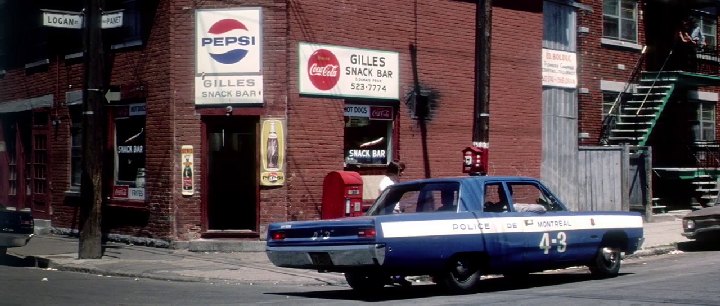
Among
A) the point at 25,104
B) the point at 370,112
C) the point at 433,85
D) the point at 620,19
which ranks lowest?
the point at 370,112

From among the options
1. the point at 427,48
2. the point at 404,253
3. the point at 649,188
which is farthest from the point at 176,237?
the point at 649,188

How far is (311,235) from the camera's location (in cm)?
1270

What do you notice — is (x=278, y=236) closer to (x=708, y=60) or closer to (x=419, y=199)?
(x=419, y=199)

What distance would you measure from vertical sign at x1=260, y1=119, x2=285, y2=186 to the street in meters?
4.19

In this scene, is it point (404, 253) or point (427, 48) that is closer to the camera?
point (404, 253)

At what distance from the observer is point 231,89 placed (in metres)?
19.2

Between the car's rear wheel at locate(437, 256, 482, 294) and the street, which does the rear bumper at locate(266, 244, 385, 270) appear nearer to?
the street

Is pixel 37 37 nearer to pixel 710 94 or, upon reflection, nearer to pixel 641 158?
pixel 641 158

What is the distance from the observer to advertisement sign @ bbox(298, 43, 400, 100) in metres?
19.4

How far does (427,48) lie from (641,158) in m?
7.36

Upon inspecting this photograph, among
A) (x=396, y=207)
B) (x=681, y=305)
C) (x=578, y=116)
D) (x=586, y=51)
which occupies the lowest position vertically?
(x=681, y=305)

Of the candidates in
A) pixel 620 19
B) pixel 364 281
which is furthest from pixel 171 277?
pixel 620 19

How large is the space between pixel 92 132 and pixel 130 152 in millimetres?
3362

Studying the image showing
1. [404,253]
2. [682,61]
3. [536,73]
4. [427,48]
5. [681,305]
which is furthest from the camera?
[682,61]
